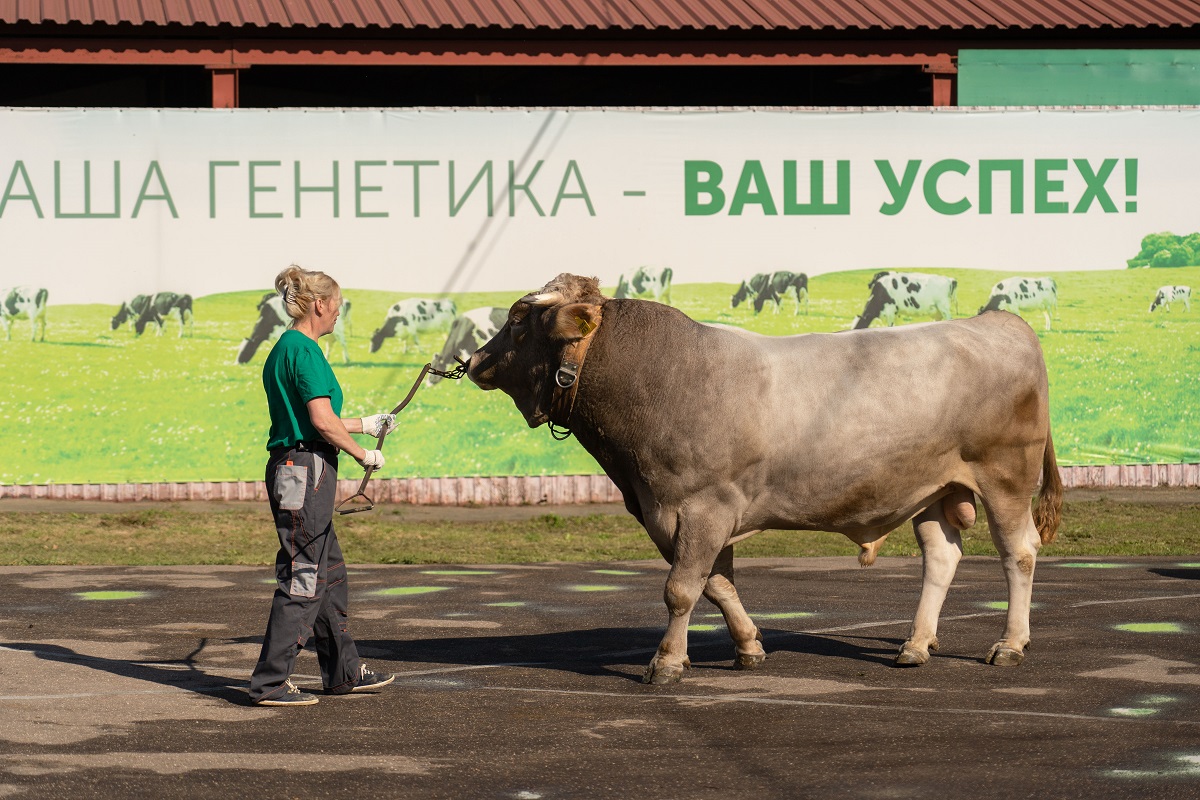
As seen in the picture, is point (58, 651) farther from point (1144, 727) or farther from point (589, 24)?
→ point (589, 24)

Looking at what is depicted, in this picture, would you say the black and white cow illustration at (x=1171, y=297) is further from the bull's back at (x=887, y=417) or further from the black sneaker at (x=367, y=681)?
the black sneaker at (x=367, y=681)

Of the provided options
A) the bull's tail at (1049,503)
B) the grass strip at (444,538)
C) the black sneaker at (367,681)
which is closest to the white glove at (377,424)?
the black sneaker at (367,681)

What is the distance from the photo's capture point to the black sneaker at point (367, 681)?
8.06 meters

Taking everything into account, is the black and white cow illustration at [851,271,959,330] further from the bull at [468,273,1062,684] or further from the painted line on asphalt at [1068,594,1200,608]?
the bull at [468,273,1062,684]

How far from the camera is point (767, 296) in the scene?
17875 mm

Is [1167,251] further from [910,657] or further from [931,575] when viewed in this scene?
[910,657]

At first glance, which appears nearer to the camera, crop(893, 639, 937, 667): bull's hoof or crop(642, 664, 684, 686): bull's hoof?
crop(642, 664, 684, 686): bull's hoof

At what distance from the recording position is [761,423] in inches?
328

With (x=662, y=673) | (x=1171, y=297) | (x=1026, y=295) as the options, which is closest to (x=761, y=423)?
(x=662, y=673)

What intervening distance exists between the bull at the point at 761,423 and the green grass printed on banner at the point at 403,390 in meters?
8.84

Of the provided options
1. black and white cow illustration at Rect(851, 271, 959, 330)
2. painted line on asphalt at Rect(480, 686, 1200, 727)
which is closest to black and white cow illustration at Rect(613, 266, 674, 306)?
black and white cow illustration at Rect(851, 271, 959, 330)

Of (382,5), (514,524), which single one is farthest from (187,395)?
(382,5)

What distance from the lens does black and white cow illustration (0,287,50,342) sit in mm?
17031

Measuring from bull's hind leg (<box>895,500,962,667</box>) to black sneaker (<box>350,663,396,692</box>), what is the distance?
110 inches
